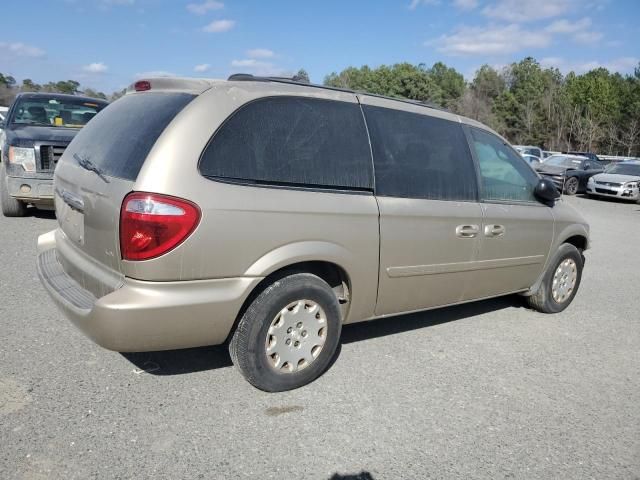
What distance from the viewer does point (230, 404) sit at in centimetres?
308

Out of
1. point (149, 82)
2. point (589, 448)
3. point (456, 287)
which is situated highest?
point (149, 82)

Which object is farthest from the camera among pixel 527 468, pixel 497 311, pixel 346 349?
pixel 497 311

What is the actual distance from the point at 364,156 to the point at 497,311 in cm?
265

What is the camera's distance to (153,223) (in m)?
2.67

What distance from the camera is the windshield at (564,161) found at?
21.1 meters

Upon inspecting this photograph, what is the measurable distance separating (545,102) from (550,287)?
5696 cm

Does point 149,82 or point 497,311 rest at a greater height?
point 149,82

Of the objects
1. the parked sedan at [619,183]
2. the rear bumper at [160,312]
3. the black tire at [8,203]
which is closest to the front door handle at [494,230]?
the rear bumper at [160,312]

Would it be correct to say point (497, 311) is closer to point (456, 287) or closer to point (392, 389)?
point (456, 287)

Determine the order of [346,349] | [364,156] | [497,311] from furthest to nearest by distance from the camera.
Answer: [497,311] → [346,349] → [364,156]

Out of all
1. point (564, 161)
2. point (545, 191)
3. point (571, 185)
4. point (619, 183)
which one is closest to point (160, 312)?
point (545, 191)

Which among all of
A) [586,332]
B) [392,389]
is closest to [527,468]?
[392,389]

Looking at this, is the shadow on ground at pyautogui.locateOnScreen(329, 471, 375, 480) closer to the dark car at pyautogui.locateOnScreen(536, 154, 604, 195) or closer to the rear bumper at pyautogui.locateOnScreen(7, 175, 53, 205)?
the rear bumper at pyautogui.locateOnScreen(7, 175, 53, 205)

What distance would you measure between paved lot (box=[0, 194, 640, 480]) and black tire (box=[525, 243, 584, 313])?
591 mm
